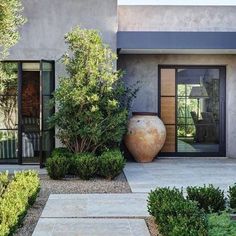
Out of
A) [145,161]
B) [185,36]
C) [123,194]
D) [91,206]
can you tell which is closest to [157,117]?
[145,161]

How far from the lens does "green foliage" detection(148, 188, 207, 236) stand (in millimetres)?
4897

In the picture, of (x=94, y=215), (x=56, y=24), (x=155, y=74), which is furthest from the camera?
(x=155, y=74)

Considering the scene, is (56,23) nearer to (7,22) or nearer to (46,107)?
(46,107)

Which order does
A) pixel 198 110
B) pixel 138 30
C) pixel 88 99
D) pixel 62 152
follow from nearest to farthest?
pixel 88 99 < pixel 62 152 < pixel 138 30 < pixel 198 110

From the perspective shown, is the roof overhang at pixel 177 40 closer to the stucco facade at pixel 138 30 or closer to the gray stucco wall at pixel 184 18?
the stucco facade at pixel 138 30

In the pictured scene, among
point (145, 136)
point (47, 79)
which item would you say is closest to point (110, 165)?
point (145, 136)

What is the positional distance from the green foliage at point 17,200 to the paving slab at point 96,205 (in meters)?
0.38

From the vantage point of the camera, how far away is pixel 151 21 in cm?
1367

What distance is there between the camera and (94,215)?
271 inches

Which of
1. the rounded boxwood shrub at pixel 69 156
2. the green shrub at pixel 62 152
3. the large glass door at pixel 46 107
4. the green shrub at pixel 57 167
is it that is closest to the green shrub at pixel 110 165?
the rounded boxwood shrub at pixel 69 156

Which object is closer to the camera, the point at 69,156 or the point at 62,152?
the point at 69,156

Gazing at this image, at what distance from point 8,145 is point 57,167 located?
2961 mm

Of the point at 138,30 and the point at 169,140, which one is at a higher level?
the point at 138,30

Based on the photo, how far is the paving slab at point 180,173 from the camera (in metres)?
9.53
